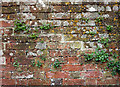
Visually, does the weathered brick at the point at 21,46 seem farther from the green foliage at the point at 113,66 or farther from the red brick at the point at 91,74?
the green foliage at the point at 113,66

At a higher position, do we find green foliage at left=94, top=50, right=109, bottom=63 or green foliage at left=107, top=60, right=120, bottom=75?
green foliage at left=94, top=50, right=109, bottom=63

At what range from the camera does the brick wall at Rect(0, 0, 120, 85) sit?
2182mm

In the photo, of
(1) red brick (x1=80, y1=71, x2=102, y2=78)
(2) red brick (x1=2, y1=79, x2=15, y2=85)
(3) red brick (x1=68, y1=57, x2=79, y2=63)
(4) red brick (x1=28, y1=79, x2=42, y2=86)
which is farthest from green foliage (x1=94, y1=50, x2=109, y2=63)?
(2) red brick (x1=2, y1=79, x2=15, y2=85)

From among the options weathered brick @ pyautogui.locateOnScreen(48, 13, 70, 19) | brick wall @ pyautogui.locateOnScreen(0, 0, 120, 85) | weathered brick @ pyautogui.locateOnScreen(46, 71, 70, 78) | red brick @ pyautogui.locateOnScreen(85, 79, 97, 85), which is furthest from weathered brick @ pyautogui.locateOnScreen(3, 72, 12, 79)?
red brick @ pyautogui.locateOnScreen(85, 79, 97, 85)

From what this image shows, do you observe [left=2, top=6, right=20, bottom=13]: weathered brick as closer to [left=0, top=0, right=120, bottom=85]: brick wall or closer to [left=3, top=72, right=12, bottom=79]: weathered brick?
[left=0, top=0, right=120, bottom=85]: brick wall

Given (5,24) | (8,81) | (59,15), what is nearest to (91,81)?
(59,15)

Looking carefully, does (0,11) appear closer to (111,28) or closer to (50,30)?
(50,30)

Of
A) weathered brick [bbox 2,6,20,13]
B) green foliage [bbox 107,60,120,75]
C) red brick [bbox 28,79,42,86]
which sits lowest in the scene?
red brick [bbox 28,79,42,86]

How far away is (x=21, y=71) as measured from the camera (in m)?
2.20

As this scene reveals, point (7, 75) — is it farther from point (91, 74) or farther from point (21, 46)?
point (91, 74)

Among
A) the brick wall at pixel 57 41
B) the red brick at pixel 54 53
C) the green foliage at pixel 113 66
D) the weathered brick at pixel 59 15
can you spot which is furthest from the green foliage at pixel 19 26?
the green foliage at pixel 113 66

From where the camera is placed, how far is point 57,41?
2193 mm

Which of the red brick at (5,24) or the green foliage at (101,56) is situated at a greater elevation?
the red brick at (5,24)

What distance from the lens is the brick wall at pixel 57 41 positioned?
218cm
